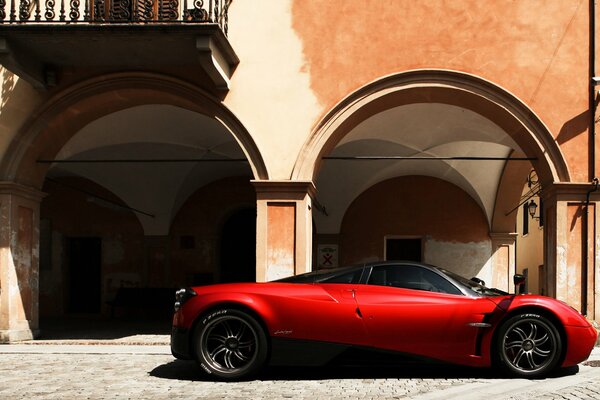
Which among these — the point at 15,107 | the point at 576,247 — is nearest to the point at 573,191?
the point at 576,247

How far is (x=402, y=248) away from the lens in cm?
2272

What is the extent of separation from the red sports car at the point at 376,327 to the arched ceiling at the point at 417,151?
8699mm

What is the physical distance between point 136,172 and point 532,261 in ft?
52.7

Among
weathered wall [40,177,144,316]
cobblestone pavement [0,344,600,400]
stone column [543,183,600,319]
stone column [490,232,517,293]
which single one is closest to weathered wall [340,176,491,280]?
stone column [490,232,517,293]

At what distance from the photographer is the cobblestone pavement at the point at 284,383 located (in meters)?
7.34

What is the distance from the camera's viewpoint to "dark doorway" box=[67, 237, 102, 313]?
891 inches

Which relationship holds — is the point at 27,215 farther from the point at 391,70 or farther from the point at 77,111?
the point at 391,70

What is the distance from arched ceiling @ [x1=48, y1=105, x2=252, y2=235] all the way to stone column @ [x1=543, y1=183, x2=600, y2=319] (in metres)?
6.23

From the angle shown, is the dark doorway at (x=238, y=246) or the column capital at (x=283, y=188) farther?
the dark doorway at (x=238, y=246)

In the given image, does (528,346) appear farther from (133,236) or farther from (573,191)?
(133,236)

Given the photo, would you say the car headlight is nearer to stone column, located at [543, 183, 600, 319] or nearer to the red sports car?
the red sports car

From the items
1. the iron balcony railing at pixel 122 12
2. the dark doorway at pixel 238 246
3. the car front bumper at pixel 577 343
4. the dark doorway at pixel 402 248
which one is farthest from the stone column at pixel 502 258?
the car front bumper at pixel 577 343

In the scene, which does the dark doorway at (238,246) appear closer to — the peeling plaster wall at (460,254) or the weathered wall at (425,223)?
the weathered wall at (425,223)

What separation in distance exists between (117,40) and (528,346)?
7.63 m
